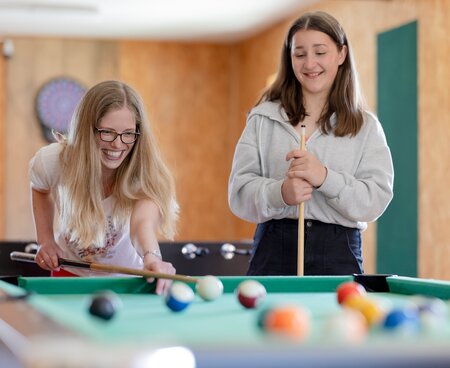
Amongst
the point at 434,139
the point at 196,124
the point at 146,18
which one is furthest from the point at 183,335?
the point at 196,124

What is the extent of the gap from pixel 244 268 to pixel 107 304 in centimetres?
256

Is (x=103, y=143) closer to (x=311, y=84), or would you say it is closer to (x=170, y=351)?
(x=311, y=84)

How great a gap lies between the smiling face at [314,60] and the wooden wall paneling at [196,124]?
599 cm

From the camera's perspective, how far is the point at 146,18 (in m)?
7.51

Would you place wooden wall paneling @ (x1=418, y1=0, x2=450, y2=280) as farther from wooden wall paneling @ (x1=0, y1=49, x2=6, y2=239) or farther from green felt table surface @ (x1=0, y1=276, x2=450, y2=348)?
wooden wall paneling @ (x1=0, y1=49, x2=6, y2=239)

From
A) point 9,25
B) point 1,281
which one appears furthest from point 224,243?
point 9,25

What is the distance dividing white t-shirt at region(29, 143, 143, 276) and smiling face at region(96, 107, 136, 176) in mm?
142

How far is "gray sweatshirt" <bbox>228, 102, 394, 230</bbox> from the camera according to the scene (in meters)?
2.64

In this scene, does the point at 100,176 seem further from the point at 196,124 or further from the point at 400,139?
the point at 196,124

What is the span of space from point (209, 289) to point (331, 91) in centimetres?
109

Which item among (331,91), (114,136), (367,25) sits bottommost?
(114,136)

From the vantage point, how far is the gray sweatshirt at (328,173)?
2.64 m

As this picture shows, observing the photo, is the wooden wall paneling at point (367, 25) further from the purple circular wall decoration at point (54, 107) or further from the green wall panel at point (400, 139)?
the purple circular wall decoration at point (54, 107)

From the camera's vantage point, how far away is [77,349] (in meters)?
1.07
